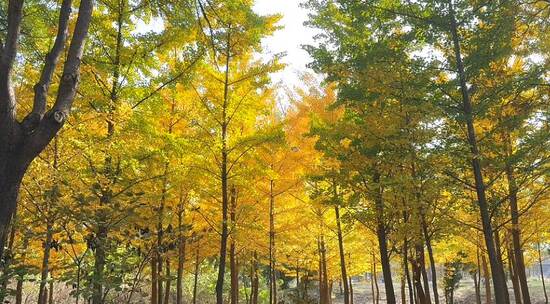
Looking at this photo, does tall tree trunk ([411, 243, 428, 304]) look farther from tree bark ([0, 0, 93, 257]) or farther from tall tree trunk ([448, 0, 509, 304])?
tree bark ([0, 0, 93, 257])

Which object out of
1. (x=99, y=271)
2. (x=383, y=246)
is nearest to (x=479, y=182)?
(x=383, y=246)

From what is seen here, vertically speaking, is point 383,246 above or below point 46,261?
above

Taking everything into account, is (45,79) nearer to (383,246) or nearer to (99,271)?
(99,271)

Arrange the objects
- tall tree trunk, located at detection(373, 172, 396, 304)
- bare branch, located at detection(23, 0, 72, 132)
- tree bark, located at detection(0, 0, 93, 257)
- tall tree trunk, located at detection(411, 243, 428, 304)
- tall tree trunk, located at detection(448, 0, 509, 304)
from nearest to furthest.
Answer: tree bark, located at detection(0, 0, 93, 257) → bare branch, located at detection(23, 0, 72, 132) → tall tree trunk, located at detection(448, 0, 509, 304) → tall tree trunk, located at detection(373, 172, 396, 304) → tall tree trunk, located at detection(411, 243, 428, 304)

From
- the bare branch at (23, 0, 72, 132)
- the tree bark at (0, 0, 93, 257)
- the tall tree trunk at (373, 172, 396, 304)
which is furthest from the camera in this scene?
the tall tree trunk at (373, 172, 396, 304)

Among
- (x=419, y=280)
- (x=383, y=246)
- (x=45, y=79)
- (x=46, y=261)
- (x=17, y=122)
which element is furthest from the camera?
(x=419, y=280)

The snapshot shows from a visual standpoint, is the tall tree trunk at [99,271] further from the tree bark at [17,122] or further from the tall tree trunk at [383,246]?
the tall tree trunk at [383,246]

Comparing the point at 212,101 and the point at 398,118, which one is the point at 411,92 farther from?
the point at 212,101

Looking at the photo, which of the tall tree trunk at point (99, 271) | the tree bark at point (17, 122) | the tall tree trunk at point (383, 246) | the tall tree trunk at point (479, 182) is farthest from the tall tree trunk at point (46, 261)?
the tall tree trunk at point (383, 246)

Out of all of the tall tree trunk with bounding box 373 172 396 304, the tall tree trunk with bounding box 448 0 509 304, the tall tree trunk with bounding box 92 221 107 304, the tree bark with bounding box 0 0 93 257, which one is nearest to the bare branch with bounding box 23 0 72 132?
the tree bark with bounding box 0 0 93 257

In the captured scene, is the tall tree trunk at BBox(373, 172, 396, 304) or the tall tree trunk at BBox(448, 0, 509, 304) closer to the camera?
the tall tree trunk at BBox(448, 0, 509, 304)

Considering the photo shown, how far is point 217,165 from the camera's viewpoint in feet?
33.3

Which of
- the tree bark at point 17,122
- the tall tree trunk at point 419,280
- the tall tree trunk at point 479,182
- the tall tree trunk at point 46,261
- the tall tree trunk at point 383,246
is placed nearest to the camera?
the tree bark at point 17,122

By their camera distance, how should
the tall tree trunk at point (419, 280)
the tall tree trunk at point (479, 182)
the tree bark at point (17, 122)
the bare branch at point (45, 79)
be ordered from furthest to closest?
the tall tree trunk at point (419, 280)
the tall tree trunk at point (479, 182)
the bare branch at point (45, 79)
the tree bark at point (17, 122)
